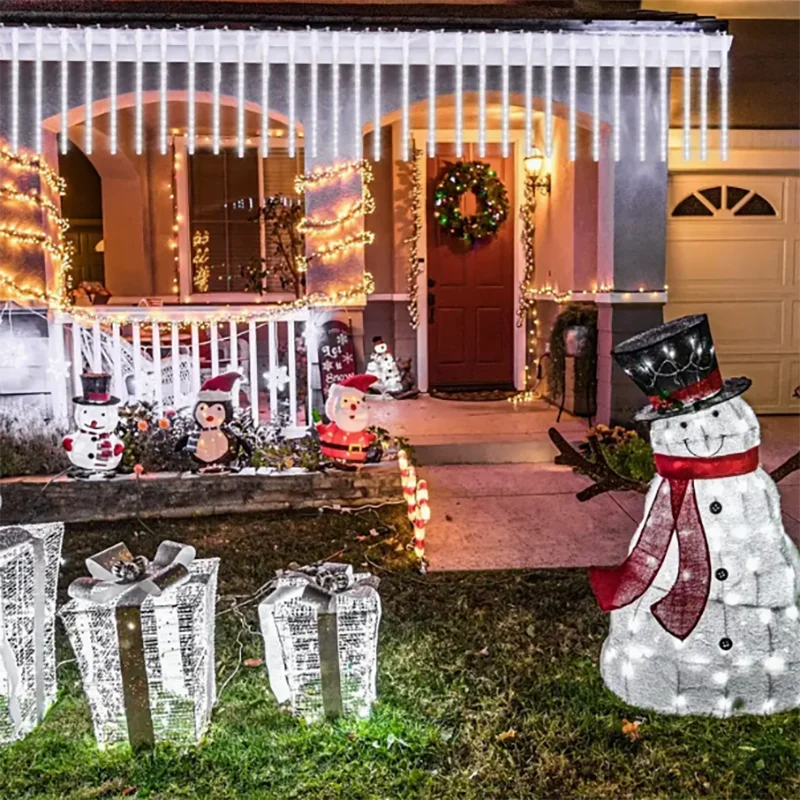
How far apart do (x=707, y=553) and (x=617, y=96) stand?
18.5 ft

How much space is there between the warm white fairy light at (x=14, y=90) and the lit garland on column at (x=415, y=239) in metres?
4.51

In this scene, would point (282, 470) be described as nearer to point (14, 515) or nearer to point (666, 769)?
point (14, 515)

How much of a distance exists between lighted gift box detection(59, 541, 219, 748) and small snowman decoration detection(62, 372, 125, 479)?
3355 mm

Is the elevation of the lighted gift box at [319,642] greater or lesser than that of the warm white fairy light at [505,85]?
lesser

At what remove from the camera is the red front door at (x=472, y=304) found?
11.4 meters

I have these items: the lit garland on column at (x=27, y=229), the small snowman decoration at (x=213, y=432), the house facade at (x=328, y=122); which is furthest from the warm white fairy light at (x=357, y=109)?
the lit garland on column at (x=27, y=229)

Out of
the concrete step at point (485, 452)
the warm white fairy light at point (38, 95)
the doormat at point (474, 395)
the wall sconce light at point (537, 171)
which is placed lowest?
the concrete step at point (485, 452)

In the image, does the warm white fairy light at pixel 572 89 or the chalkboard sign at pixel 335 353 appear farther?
the chalkboard sign at pixel 335 353

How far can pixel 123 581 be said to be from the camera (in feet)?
11.5

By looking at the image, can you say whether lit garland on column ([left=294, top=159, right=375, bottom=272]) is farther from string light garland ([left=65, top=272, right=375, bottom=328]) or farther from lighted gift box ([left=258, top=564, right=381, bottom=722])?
lighted gift box ([left=258, top=564, right=381, bottom=722])

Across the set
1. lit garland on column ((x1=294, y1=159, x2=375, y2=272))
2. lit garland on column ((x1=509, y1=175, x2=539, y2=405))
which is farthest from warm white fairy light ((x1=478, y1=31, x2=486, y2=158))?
lit garland on column ((x1=509, y1=175, x2=539, y2=405))

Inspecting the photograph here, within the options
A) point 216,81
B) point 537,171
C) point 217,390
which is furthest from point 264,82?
point 537,171

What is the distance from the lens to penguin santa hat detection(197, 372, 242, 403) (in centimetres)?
681

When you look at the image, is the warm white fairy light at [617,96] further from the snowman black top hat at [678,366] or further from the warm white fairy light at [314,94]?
the snowman black top hat at [678,366]
